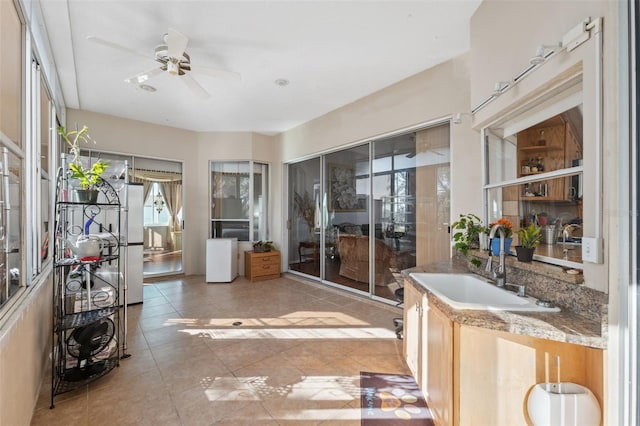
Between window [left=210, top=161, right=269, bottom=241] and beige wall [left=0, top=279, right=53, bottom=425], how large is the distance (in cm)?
378

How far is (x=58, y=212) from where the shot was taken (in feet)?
7.71

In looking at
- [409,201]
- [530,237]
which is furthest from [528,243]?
[409,201]

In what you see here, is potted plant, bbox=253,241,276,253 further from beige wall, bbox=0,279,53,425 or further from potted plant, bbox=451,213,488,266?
potted plant, bbox=451,213,488,266

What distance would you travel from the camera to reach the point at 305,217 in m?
5.86

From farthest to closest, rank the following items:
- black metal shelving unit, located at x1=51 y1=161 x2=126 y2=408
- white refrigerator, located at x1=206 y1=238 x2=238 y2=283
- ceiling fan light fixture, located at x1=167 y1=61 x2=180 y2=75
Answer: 1. white refrigerator, located at x1=206 y1=238 x2=238 y2=283
2. ceiling fan light fixture, located at x1=167 y1=61 x2=180 y2=75
3. black metal shelving unit, located at x1=51 y1=161 x2=126 y2=408

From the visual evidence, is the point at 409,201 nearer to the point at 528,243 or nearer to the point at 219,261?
the point at 528,243

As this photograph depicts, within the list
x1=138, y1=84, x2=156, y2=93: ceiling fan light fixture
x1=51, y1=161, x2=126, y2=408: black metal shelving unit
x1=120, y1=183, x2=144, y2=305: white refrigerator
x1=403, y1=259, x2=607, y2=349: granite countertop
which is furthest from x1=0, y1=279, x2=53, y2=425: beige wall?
x1=138, y1=84, x2=156, y2=93: ceiling fan light fixture

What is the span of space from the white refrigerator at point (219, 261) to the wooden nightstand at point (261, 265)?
1.14 ft

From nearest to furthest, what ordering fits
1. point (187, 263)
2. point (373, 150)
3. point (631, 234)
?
point (631, 234) < point (373, 150) < point (187, 263)

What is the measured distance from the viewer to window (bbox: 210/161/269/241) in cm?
621

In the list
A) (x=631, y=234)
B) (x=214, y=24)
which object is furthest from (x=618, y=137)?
(x=214, y=24)

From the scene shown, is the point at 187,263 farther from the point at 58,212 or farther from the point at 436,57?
the point at 436,57

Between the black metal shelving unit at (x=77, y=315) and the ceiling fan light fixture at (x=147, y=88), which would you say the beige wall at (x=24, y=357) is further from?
the ceiling fan light fixture at (x=147, y=88)

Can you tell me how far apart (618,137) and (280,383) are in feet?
8.28
